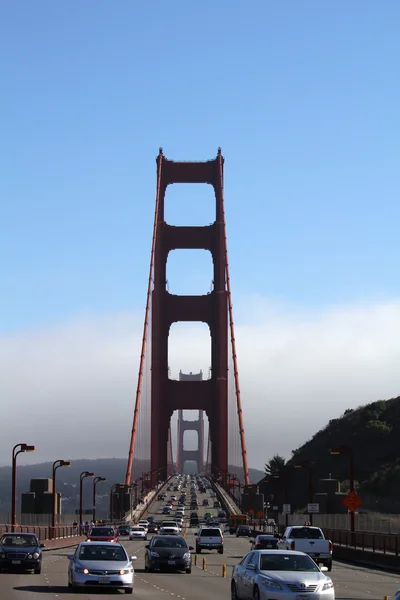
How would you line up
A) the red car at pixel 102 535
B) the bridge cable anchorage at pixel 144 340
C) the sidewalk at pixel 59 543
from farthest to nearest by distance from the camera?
the bridge cable anchorage at pixel 144 340 → the sidewalk at pixel 59 543 → the red car at pixel 102 535

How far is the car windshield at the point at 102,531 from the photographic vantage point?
4391cm

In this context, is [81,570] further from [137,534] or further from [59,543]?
[137,534]

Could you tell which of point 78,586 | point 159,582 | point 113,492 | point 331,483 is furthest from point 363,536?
point 113,492

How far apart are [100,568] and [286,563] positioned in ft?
18.2

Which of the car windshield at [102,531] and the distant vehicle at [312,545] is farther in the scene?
the car windshield at [102,531]

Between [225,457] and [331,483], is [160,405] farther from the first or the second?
[331,483]

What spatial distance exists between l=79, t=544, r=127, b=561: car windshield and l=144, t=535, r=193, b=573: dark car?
845 cm

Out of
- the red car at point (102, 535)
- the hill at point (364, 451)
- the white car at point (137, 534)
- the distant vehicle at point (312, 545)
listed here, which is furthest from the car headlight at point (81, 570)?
the hill at point (364, 451)

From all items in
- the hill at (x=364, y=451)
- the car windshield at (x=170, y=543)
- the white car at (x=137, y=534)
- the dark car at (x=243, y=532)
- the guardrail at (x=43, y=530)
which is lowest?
the dark car at (x=243, y=532)

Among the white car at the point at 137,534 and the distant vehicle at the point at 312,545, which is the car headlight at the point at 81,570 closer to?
the distant vehicle at the point at 312,545

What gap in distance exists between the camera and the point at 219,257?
123m

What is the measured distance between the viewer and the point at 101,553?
2447cm

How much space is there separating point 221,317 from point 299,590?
102m

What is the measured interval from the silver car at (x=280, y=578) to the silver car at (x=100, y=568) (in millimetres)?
3710
